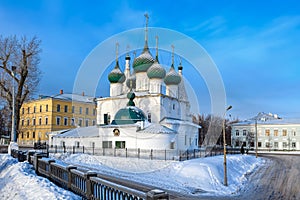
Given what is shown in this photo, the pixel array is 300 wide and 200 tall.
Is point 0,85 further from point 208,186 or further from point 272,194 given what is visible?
point 272,194

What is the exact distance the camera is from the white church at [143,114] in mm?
30922

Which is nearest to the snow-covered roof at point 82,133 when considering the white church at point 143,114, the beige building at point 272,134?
the white church at point 143,114

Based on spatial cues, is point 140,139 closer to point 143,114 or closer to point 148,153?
point 148,153

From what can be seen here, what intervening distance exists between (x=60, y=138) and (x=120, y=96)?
31.0 feet

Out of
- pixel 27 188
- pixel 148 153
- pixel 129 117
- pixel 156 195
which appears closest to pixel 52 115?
pixel 129 117

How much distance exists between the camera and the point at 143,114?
34.3m

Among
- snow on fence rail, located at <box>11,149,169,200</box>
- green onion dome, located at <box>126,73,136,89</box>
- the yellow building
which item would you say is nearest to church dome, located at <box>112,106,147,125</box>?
green onion dome, located at <box>126,73,136,89</box>

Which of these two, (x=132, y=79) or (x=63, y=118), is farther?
(x=63, y=118)

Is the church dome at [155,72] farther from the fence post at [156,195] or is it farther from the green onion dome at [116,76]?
the fence post at [156,195]

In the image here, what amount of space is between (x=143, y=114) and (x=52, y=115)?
26.6 metres

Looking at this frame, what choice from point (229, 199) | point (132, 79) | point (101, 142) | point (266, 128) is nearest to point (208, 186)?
point (229, 199)

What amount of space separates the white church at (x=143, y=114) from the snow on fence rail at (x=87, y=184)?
18504 mm

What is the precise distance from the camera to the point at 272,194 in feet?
51.9

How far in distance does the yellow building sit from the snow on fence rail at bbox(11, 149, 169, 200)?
44337 millimetres
